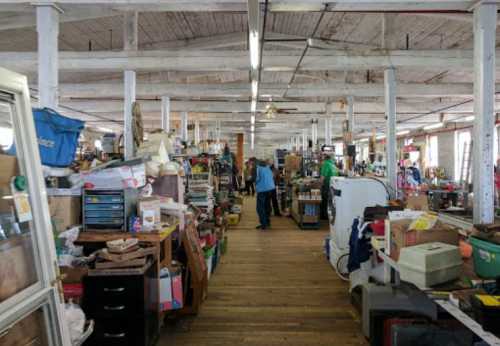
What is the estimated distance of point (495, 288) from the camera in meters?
2.08

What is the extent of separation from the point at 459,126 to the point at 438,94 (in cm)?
685

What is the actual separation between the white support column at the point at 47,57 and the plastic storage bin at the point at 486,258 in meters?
3.92

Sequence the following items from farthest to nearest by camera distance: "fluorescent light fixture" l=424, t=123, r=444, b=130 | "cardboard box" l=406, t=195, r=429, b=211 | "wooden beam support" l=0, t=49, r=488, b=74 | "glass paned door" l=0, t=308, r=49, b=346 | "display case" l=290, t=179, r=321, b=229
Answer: "fluorescent light fixture" l=424, t=123, r=444, b=130, "display case" l=290, t=179, r=321, b=229, "wooden beam support" l=0, t=49, r=488, b=74, "cardboard box" l=406, t=195, r=429, b=211, "glass paned door" l=0, t=308, r=49, b=346

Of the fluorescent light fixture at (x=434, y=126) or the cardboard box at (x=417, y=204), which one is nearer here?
the cardboard box at (x=417, y=204)

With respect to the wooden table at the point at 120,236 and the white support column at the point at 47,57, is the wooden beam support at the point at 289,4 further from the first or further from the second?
the wooden table at the point at 120,236

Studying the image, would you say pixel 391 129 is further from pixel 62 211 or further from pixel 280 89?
pixel 62 211

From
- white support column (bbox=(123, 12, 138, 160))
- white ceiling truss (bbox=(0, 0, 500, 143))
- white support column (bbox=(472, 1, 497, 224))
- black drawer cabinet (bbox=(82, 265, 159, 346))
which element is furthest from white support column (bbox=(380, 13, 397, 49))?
black drawer cabinet (bbox=(82, 265, 159, 346))

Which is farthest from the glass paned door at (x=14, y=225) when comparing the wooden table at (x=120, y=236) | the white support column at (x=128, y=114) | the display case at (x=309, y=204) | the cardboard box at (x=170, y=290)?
the display case at (x=309, y=204)

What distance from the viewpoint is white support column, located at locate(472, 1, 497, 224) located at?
12.6 ft

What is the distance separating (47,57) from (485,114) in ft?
14.6

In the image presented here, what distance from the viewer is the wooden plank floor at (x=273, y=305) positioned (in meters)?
3.30

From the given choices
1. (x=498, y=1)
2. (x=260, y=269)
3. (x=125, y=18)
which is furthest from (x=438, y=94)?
(x=125, y=18)

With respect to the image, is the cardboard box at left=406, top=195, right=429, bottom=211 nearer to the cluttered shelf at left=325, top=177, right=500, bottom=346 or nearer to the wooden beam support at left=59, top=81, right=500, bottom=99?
the cluttered shelf at left=325, top=177, right=500, bottom=346

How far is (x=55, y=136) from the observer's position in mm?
3191
